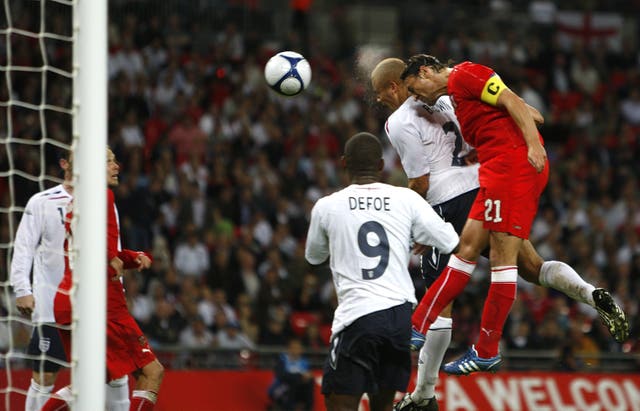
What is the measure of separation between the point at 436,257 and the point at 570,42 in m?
14.3

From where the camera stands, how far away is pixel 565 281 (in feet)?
25.1

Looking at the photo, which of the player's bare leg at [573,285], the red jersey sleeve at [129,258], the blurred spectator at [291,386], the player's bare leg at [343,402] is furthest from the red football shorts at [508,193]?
the blurred spectator at [291,386]

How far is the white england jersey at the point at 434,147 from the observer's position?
7703mm

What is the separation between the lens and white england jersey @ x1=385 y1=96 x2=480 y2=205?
7703 mm

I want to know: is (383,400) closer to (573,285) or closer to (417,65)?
(573,285)

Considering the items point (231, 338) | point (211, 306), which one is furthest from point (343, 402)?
point (211, 306)

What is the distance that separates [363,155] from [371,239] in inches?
19.8

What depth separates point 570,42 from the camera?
2116cm

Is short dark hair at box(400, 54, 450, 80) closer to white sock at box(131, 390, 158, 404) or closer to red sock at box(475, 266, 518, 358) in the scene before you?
red sock at box(475, 266, 518, 358)

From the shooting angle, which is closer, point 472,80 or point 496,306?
point 472,80

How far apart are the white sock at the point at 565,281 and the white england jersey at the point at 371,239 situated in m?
1.61

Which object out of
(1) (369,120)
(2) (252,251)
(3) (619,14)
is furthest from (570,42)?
(2) (252,251)

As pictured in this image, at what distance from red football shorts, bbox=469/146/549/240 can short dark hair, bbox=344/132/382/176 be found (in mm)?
1154

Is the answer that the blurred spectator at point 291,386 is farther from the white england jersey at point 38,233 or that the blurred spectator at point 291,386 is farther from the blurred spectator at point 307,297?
the white england jersey at point 38,233
